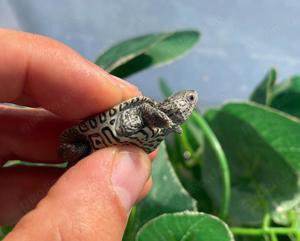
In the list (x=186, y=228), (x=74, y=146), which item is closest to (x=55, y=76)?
(x=74, y=146)

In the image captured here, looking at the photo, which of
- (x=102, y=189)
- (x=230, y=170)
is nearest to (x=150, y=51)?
(x=230, y=170)

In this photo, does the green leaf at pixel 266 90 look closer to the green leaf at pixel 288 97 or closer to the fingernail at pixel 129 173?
the green leaf at pixel 288 97

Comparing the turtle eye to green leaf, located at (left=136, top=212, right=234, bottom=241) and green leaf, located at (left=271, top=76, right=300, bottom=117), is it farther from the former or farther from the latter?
green leaf, located at (left=271, top=76, right=300, bottom=117)

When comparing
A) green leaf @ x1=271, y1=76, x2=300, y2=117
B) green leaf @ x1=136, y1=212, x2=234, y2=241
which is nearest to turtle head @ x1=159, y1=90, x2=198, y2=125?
green leaf @ x1=136, y1=212, x2=234, y2=241

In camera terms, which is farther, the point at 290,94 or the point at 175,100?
the point at 290,94

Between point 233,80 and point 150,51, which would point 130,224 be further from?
point 233,80

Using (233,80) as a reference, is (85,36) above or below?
above

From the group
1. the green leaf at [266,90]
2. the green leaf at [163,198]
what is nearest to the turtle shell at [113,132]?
the green leaf at [163,198]
